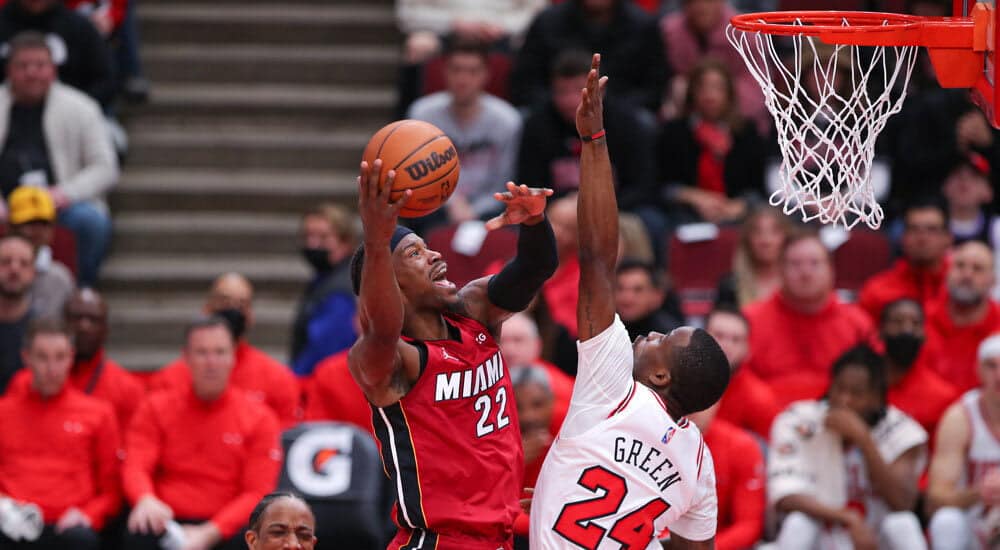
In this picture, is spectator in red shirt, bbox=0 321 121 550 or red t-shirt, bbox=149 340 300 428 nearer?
spectator in red shirt, bbox=0 321 121 550

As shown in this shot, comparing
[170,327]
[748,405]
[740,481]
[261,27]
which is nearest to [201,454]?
[170,327]

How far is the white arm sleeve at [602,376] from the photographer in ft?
15.2

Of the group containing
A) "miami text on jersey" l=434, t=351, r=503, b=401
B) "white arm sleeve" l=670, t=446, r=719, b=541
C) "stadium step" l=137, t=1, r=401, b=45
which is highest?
"stadium step" l=137, t=1, r=401, b=45

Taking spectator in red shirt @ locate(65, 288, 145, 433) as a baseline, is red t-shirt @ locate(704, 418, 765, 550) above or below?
below

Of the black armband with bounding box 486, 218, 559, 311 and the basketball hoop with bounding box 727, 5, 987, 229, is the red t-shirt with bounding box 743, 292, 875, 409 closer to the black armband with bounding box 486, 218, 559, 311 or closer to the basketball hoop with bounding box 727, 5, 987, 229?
the basketball hoop with bounding box 727, 5, 987, 229

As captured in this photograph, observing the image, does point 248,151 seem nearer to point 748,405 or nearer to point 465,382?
point 748,405

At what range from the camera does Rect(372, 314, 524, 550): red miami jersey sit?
15.2 ft

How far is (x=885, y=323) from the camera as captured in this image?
8078 millimetres

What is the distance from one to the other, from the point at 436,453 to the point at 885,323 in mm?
4146

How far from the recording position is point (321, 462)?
7633 mm

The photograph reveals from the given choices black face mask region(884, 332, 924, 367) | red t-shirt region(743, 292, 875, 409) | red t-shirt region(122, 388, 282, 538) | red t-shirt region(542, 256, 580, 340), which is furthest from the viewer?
red t-shirt region(542, 256, 580, 340)

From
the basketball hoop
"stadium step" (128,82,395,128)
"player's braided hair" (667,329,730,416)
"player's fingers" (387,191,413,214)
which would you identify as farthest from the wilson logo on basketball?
"stadium step" (128,82,395,128)

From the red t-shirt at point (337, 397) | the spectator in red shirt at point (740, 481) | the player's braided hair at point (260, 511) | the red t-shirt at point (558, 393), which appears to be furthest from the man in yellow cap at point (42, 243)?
the spectator in red shirt at point (740, 481)

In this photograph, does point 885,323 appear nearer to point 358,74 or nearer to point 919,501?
point 919,501
